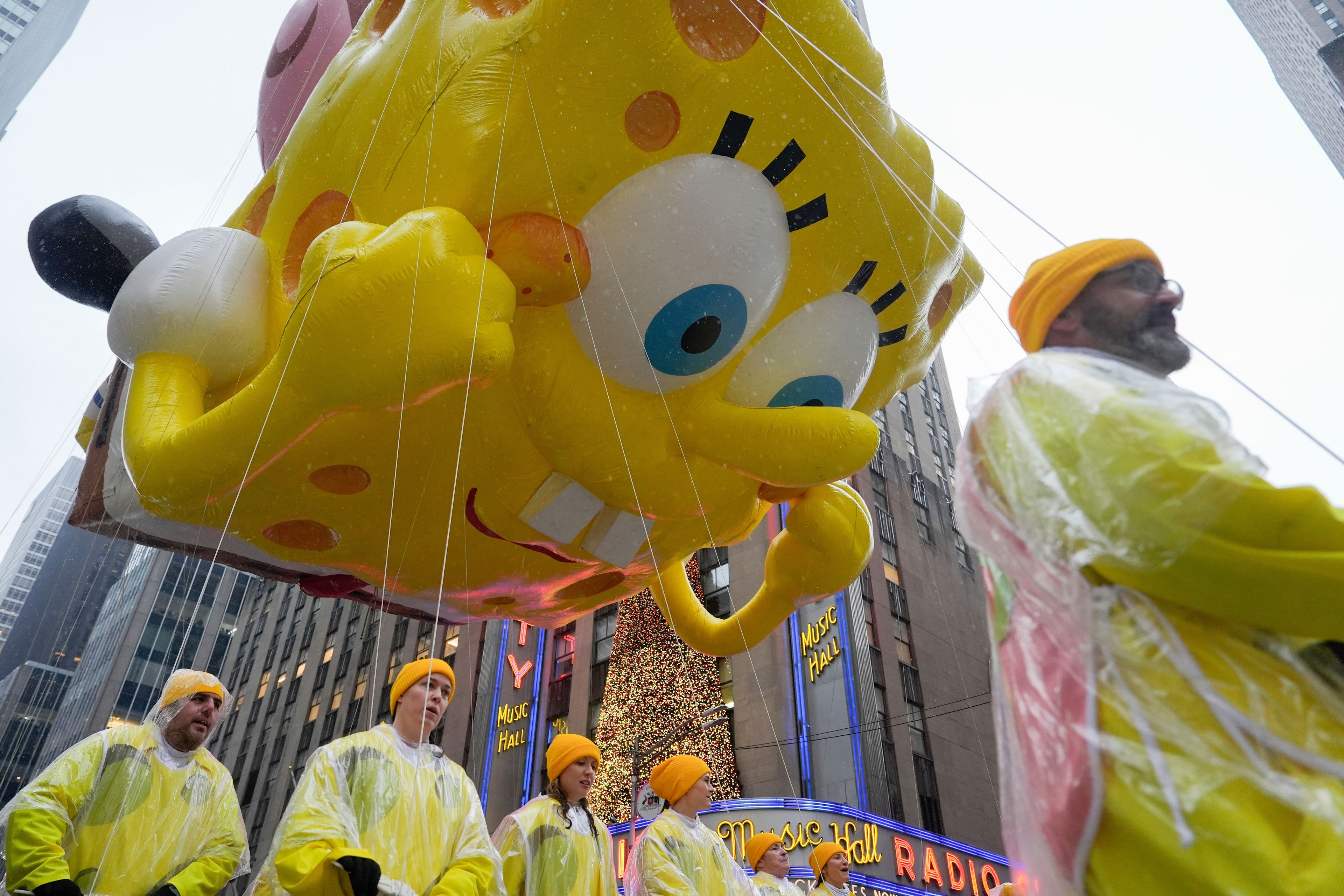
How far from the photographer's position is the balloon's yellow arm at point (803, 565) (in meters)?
3.49

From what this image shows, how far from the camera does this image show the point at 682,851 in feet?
13.8

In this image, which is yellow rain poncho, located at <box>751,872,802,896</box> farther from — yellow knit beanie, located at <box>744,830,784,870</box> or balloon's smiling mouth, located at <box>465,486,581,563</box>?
balloon's smiling mouth, located at <box>465,486,581,563</box>

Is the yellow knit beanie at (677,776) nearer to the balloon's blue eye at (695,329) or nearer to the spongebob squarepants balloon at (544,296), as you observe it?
the spongebob squarepants balloon at (544,296)

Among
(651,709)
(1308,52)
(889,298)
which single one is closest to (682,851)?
(889,298)

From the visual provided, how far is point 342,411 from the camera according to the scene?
2.47 m

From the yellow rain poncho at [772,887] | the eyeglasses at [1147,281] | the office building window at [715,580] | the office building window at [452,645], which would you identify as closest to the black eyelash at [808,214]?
the eyeglasses at [1147,281]

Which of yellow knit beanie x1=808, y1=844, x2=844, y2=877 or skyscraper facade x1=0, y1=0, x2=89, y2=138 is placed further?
skyscraper facade x1=0, y1=0, x2=89, y2=138

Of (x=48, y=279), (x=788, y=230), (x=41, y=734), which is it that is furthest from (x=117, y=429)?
(x=41, y=734)

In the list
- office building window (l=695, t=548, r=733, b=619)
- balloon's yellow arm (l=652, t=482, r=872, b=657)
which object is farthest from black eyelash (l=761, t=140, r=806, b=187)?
office building window (l=695, t=548, r=733, b=619)

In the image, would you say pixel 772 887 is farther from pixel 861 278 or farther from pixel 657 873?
pixel 861 278

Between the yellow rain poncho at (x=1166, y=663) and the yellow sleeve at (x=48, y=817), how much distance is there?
3315 mm

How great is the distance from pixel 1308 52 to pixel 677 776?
65844 mm

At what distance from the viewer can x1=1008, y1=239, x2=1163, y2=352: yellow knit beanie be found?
5.13 feet

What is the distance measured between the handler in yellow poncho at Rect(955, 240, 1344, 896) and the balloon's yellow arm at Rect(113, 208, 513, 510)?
1604 mm
